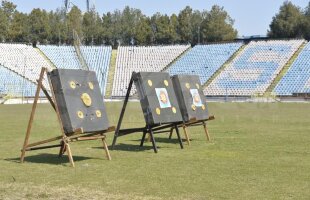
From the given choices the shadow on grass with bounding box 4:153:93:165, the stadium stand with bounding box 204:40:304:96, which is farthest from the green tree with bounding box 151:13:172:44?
the shadow on grass with bounding box 4:153:93:165

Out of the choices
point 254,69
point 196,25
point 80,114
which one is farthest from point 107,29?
point 80,114

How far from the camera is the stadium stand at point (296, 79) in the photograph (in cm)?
5499

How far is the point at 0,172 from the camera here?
31.7ft

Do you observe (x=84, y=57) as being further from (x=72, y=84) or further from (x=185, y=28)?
(x=72, y=84)

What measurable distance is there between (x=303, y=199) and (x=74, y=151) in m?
7.42

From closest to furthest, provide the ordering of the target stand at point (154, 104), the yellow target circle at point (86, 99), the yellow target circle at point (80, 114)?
the yellow target circle at point (80, 114)
the yellow target circle at point (86, 99)
the target stand at point (154, 104)

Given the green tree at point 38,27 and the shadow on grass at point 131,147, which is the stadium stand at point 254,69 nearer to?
the green tree at point 38,27

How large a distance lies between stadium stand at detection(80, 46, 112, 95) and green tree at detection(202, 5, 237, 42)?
27.9 m

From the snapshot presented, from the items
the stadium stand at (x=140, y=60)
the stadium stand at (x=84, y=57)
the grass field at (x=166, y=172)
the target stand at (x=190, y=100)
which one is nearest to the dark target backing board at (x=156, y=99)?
the target stand at (x=190, y=100)

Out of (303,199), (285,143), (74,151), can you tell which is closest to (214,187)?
(303,199)

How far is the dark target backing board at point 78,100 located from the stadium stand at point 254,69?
45583mm

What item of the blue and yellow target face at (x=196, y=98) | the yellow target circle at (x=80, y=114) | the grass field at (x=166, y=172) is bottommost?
the grass field at (x=166, y=172)

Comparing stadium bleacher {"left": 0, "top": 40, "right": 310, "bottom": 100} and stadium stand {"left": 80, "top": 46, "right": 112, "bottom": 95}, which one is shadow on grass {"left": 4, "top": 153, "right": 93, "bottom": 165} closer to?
stadium bleacher {"left": 0, "top": 40, "right": 310, "bottom": 100}

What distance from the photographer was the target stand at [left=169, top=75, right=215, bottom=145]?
15.2m
